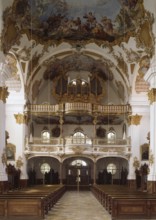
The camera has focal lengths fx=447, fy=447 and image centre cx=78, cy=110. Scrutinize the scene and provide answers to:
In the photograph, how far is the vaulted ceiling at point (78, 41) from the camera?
25.1 meters

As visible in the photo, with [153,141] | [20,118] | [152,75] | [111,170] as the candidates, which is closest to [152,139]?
[153,141]

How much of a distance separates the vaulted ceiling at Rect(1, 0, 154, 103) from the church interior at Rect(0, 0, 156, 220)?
0.24 ft

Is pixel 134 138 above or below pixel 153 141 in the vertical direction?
above

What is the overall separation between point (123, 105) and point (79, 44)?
6928 millimetres

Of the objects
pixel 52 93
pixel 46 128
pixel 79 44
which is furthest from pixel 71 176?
pixel 79 44

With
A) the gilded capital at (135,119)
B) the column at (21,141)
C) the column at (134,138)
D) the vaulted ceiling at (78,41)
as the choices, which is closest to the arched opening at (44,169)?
the column at (21,141)

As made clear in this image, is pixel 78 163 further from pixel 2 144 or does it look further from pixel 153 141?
pixel 2 144

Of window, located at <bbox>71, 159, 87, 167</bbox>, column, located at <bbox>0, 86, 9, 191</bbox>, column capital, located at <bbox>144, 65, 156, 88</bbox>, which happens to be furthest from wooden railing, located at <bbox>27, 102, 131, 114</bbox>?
column, located at <bbox>0, 86, 9, 191</bbox>

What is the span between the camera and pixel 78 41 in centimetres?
3212

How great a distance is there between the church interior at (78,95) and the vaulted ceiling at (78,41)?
74 millimetres

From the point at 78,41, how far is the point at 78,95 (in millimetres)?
7173

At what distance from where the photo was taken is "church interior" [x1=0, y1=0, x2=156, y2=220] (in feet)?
80.3

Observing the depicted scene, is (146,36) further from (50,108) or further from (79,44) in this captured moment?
(50,108)

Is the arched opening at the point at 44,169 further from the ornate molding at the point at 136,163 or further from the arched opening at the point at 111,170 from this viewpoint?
the ornate molding at the point at 136,163
